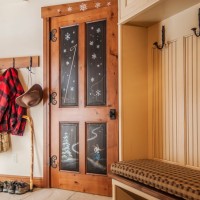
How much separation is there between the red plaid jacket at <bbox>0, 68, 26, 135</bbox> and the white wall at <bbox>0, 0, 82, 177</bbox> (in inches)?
3.8

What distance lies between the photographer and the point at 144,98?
224 cm

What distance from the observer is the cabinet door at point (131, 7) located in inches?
71.9

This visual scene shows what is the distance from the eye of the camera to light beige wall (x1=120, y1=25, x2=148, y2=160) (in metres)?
2.15

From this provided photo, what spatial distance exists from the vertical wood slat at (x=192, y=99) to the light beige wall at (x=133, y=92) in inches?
18.0

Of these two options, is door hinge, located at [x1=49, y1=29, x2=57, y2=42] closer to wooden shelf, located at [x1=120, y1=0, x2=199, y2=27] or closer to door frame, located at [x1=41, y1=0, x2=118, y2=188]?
door frame, located at [x1=41, y1=0, x2=118, y2=188]

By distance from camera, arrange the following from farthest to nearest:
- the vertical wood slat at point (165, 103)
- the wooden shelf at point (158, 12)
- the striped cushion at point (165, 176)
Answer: the vertical wood slat at point (165, 103) → the wooden shelf at point (158, 12) → the striped cushion at point (165, 176)

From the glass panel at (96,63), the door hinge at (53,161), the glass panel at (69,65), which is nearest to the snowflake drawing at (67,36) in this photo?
the glass panel at (69,65)

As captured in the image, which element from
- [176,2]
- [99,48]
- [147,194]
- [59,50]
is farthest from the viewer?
[59,50]

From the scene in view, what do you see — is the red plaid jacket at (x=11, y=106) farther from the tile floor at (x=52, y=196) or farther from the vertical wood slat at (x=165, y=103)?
the vertical wood slat at (x=165, y=103)

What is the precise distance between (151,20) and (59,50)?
144 centimetres

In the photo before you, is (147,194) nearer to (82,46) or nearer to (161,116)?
(161,116)

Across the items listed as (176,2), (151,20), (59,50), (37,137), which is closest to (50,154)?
(37,137)

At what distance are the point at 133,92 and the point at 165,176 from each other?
2.86 feet

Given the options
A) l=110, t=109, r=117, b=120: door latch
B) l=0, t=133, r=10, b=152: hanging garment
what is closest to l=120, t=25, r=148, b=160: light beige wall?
l=110, t=109, r=117, b=120: door latch
